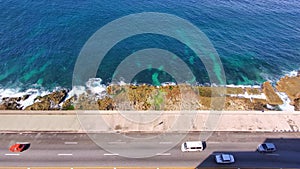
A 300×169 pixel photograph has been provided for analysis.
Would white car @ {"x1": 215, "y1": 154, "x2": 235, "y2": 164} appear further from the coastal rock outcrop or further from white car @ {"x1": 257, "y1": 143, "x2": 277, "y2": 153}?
the coastal rock outcrop

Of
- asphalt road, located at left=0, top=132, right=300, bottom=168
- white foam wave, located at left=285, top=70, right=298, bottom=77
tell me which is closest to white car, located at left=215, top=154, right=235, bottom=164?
asphalt road, located at left=0, top=132, right=300, bottom=168

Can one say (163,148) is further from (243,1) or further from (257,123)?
(243,1)

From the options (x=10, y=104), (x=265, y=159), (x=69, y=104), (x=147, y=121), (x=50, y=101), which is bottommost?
(x=265, y=159)

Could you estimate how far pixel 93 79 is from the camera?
7519cm

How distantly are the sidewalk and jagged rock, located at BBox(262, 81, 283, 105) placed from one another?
9025 mm

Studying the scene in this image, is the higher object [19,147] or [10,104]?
[10,104]

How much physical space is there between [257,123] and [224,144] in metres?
11.3

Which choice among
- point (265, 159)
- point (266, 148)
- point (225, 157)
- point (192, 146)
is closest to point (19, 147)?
point (192, 146)

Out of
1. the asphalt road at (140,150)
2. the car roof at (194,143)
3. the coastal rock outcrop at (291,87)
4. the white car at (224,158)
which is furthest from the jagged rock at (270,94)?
the car roof at (194,143)

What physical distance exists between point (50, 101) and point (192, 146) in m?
39.6

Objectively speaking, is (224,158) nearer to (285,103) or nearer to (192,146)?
(192,146)

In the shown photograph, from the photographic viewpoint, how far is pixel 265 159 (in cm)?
4888

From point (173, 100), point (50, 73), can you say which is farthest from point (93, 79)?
point (173, 100)

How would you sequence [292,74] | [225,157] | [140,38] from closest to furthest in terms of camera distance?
[225,157] → [292,74] → [140,38]
